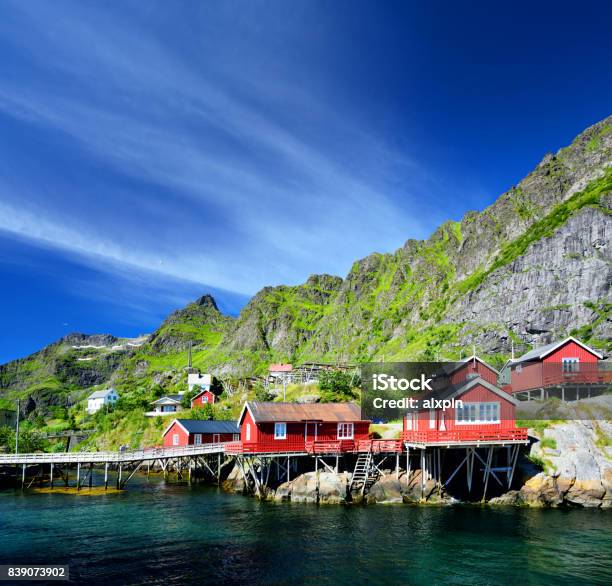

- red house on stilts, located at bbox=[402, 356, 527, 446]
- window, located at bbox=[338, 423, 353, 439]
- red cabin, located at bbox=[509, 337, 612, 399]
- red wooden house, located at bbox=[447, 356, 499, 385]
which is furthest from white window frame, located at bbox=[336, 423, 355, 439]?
red cabin, located at bbox=[509, 337, 612, 399]

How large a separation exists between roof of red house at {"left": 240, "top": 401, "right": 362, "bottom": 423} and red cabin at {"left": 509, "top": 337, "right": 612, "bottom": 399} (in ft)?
72.9

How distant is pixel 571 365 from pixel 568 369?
558mm

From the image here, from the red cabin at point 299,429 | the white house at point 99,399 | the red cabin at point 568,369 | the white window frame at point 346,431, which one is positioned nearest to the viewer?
the red cabin at point 299,429

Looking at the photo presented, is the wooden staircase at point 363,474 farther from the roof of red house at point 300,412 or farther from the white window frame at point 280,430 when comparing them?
the white window frame at point 280,430

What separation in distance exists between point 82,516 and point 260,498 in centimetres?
1561

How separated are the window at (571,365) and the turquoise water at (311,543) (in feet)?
68.8

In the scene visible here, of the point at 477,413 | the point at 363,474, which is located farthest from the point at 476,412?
the point at 363,474

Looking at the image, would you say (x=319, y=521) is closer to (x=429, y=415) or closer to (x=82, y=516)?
(x=429, y=415)

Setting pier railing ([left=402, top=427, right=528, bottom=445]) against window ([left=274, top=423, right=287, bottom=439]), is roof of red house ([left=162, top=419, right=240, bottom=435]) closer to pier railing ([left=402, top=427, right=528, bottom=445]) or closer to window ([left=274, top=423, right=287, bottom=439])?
window ([left=274, top=423, right=287, bottom=439])

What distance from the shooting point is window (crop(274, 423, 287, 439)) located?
49.7 meters

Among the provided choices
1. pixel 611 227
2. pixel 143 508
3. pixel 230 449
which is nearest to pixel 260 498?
pixel 230 449

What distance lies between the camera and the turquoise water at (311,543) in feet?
85.0

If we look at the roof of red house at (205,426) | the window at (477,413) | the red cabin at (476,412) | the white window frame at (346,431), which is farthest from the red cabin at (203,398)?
→ the window at (477,413)

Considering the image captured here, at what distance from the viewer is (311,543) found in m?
31.1
